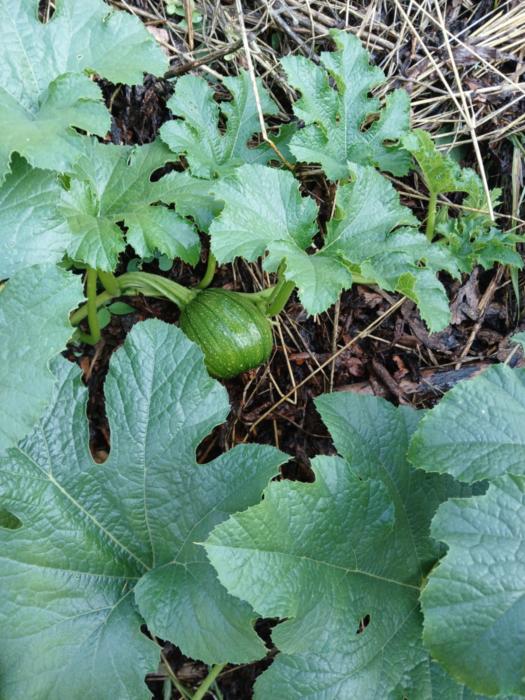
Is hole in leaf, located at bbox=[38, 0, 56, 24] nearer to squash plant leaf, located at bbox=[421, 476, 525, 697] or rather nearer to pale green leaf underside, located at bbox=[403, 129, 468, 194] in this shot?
pale green leaf underside, located at bbox=[403, 129, 468, 194]

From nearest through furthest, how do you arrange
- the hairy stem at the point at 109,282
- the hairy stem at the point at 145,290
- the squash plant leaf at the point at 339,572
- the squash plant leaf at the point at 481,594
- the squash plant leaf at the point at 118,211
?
the squash plant leaf at the point at 481,594, the squash plant leaf at the point at 339,572, the squash plant leaf at the point at 118,211, the hairy stem at the point at 109,282, the hairy stem at the point at 145,290

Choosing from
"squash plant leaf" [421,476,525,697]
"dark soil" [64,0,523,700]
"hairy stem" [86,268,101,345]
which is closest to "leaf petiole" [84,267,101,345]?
"hairy stem" [86,268,101,345]

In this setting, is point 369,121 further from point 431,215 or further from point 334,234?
point 334,234

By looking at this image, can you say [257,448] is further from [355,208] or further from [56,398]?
[355,208]

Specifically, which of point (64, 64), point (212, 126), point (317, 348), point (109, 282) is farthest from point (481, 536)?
point (64, 64)

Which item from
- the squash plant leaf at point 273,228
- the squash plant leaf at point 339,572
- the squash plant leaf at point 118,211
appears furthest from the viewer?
the squash plant leaf at point 118,211

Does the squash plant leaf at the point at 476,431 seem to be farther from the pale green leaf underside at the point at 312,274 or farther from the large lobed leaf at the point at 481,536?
the pale green leaf underside at the point at 312,274

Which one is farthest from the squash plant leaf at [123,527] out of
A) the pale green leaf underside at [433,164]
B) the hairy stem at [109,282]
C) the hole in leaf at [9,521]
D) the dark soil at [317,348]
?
the pale green leaf underside at [433,164]
